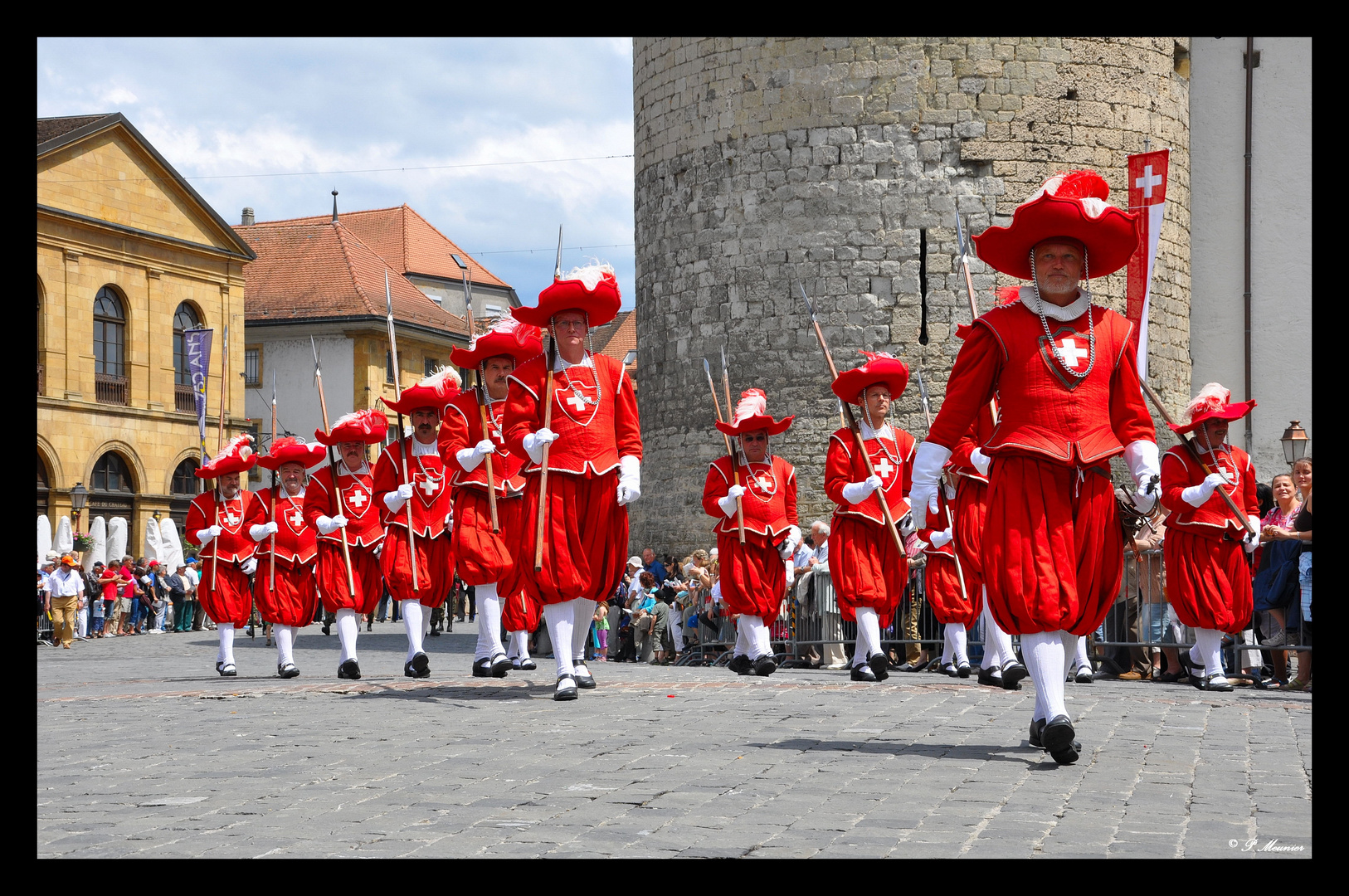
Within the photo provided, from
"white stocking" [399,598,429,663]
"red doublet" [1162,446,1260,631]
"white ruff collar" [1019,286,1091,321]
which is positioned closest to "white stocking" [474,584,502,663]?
"white stocking" [399,598,429,663]

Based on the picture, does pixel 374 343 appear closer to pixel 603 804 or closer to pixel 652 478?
pixel 652 478

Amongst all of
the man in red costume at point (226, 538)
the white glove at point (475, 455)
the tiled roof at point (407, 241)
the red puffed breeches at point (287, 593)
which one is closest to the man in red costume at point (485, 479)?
the white glove at point (475, 455)

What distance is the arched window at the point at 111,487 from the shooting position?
40312mm

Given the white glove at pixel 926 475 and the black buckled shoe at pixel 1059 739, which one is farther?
the white glove at pixel 926 475

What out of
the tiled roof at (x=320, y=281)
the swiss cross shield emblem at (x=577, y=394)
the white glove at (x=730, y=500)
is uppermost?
the tiled roof at (x=320, y=281)

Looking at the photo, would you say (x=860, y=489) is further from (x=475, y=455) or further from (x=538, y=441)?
(x=538, y=441)

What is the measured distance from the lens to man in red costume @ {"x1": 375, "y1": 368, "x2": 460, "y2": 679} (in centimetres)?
1190

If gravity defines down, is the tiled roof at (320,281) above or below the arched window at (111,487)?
above

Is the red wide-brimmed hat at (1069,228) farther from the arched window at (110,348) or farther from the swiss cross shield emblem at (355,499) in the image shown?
the arched window at (110,348)

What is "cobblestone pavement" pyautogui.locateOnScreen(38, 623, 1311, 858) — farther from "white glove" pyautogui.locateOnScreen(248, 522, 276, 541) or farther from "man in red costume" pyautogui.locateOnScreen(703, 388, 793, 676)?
"white glove" pyautogui.locateOnScreen(248, 522, 276, 541)

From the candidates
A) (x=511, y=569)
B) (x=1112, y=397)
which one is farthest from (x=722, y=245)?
(x=1112, y=397)

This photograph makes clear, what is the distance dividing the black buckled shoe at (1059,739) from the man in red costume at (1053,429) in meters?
0.02

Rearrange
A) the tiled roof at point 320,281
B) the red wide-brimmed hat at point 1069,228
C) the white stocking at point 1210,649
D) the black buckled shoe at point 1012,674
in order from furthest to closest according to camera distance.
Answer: the tiled roof at point 320,281, the white stocking at point 1210,649, the black buckled shoe at point 1012,674, the red wide-brimmed hat at point 1069,228
